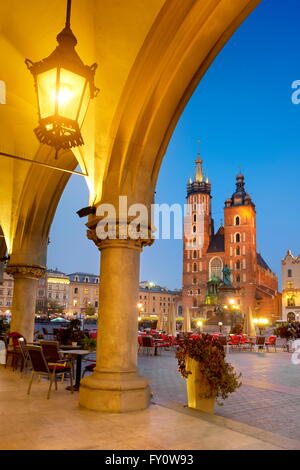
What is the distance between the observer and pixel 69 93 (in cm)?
387

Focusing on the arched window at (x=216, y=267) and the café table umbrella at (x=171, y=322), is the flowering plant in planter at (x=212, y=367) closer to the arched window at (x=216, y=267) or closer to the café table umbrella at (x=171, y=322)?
the café table umbrella at (x=171, y=322)

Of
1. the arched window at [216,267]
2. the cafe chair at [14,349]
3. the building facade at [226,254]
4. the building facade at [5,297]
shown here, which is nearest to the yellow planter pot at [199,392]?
the cafe chair at [14,349]

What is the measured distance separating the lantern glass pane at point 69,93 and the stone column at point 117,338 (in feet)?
7.99

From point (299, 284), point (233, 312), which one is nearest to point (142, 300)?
point (299, 284)

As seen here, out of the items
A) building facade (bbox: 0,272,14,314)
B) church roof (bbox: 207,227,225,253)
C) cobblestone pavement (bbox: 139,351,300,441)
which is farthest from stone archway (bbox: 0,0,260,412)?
building facade (bbox: 0,272,14,314)

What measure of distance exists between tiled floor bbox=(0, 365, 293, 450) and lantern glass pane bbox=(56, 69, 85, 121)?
10.7ft

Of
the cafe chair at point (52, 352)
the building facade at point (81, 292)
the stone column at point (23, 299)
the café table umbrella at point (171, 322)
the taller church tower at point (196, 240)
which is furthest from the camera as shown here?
the building facade at point (81, 292)

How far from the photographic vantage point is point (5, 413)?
5270mm

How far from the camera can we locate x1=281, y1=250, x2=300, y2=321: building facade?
57.1 meters

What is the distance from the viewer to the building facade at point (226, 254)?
2670 inches

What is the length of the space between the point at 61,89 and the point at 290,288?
58.9 meters

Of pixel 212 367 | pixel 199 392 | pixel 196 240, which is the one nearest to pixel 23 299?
pixel 199 392

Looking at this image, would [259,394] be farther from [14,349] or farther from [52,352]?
[14,349]
